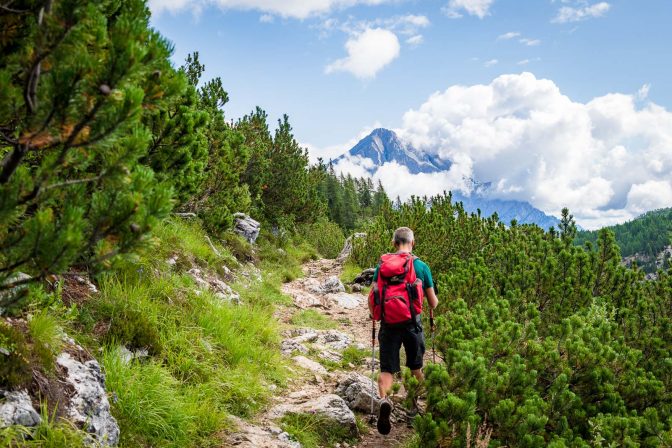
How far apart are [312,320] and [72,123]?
9.04 meters

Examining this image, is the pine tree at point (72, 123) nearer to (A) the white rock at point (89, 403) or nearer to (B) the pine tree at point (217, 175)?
(A) the white rock at point (89, 403)

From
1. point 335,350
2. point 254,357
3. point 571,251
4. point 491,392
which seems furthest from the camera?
point 335,350

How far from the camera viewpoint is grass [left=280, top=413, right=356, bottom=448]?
15.7ft

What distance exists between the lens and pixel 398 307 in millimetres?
5332

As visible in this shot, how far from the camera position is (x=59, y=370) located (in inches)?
139

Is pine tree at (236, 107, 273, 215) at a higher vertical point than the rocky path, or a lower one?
higher

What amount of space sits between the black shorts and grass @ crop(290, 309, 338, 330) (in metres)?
4.58

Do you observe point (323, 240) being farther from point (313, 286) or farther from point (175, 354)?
point (175, 354)

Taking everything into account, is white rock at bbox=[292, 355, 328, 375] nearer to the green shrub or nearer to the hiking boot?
the hiking boot

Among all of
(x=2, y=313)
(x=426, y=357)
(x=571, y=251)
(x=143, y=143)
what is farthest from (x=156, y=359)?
(x=571, y=251)

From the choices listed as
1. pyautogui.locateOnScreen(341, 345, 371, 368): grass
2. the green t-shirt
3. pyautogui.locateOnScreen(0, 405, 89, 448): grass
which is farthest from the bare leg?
pyautogui.locateOnScreen(0, 405, 89, 448): grass

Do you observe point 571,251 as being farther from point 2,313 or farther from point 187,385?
point 2,313

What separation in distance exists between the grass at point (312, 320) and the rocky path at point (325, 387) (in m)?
0.15

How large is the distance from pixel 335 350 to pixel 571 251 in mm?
4766
